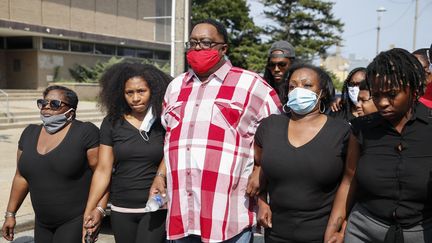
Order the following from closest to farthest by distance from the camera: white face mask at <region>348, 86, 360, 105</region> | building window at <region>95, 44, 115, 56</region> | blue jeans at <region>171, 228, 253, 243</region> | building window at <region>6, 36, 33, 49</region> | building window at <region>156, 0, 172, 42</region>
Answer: blue jeans at <region>171, 228, 253, 243</region> → white face mask at <region>348, 86, 360, 105</region> → building window at <region>6, 36, 33, 49</region> → building window at <region>95, 44, 115, 56</region> → building window at <region>156, 0, 172, 42</region>

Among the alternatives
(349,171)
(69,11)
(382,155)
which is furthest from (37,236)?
(69,11)

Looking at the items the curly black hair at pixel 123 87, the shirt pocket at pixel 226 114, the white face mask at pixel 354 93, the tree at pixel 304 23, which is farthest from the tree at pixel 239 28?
the shirt pocket at pixel 226 114

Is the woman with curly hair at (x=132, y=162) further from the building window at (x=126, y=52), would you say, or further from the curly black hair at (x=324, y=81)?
the building window at (x=126, y=52)

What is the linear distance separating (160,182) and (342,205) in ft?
4.04

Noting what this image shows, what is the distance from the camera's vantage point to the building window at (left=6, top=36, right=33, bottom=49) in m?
24.8

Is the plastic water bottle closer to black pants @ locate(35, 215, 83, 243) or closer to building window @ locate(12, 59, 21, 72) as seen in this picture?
black pants @ locate(35, 215, 83, 243)

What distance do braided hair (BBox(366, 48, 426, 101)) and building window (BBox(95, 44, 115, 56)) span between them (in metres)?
28.2

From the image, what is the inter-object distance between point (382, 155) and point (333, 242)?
0.58 meters

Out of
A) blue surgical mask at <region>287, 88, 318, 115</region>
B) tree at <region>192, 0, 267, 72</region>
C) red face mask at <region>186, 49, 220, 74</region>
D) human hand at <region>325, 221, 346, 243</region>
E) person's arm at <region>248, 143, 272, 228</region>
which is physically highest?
tree at <region>192, 0, 267, 72</region>

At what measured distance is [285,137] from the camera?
2520 mm

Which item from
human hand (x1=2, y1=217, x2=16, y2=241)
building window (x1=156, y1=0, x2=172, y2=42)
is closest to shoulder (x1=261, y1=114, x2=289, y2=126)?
human hand (x1=2, y1=217, x2=16, y2=241)

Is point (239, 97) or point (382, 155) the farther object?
point (239, 97)

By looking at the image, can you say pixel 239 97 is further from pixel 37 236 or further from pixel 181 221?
pixel 37 236

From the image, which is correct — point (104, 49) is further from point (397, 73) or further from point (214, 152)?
point (397, 73)
